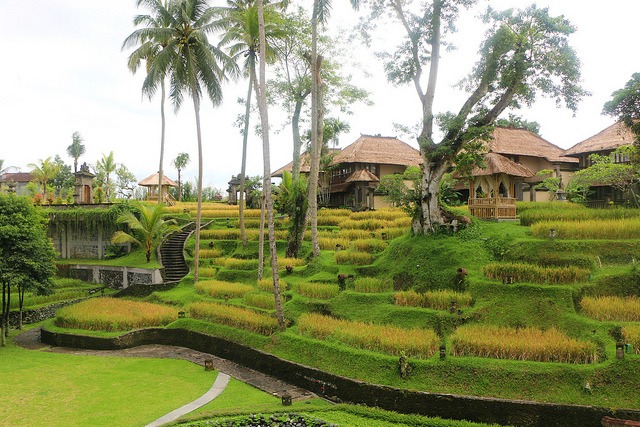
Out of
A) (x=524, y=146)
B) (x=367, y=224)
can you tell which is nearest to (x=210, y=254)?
(x=367, y=224)

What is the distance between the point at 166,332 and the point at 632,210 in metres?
17.5

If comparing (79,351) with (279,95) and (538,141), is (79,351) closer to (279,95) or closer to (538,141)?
(279,95)

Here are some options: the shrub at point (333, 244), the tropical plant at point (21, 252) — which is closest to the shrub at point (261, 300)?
the shrub at point (333, 244)

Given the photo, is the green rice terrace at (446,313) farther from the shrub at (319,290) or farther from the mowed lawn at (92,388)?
the mowed lawn at (92,388)

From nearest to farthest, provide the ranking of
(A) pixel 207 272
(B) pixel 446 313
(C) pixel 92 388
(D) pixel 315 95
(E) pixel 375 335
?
(C) pixel 92 388 → (E) pixel 375 335 → (B) pixel 446 313 → (D) pixel 315 95 → (A) pixel 207 272

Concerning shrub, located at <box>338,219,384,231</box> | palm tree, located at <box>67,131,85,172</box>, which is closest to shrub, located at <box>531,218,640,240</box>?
shrub, located at <box>338,219,384,231</box>

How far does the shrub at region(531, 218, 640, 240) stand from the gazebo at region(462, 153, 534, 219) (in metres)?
2.91

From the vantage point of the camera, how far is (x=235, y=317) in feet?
50.5

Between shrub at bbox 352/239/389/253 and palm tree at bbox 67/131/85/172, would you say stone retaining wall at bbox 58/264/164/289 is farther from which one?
palm tree at bbox 67/131/85/172

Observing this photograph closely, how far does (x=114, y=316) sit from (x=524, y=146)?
88.5ft

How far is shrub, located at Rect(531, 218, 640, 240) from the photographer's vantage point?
14.6 meters

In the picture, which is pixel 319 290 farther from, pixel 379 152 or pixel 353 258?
pixel 379 152

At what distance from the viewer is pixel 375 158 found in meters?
33.4

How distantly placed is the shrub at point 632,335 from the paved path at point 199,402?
31.4 ft
